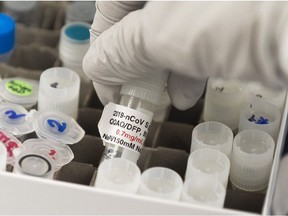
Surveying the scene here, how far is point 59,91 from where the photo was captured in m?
0.95

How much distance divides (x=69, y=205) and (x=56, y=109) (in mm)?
193

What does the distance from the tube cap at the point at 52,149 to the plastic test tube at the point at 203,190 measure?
17 cm

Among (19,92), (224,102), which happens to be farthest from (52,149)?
(224,102)

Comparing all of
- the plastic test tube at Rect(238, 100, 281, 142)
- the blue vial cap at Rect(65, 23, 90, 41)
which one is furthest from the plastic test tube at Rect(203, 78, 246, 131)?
the blue vial cap at Rect(65, 23, 90, 41)

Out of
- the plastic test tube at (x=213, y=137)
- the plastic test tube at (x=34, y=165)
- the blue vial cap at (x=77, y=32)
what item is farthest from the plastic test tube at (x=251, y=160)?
the blue vial cap at (x=77, y=32)

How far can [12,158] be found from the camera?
2.84 feet

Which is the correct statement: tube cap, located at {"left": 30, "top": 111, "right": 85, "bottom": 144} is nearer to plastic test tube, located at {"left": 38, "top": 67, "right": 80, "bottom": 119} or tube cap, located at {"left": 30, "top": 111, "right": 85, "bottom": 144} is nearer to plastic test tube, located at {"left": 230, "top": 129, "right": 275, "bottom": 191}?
plastic test tube, located at {"left": 38, "top": 67, "right": 80, "bottom": 119}

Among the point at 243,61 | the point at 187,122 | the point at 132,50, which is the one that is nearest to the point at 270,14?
the point at 243,61

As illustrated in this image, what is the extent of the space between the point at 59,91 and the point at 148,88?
0.49 ft

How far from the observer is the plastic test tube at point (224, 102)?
96 centimetres

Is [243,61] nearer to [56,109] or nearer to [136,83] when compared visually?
[136,83]

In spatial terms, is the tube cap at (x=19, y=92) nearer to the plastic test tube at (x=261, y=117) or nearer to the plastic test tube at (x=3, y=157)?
the plastic test tube at (x=3, y=157)

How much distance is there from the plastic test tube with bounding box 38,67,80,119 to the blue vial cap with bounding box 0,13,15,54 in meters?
0.12

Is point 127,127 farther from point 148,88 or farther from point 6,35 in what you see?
point 6,35
